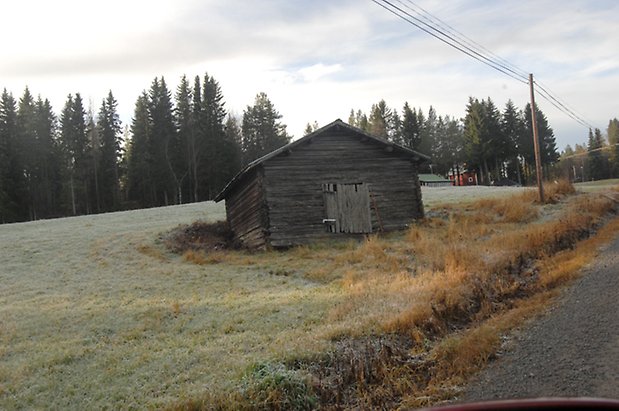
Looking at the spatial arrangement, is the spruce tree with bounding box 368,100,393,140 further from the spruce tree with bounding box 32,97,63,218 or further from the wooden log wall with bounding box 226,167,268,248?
the wooden log wall with bounding box 226,167,268,248

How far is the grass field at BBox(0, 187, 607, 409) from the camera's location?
670cm

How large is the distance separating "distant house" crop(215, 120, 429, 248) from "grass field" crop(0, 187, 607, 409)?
2672 mm

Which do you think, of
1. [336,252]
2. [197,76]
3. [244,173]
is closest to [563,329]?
[336,252]

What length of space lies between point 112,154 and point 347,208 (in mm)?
47248

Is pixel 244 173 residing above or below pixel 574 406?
above

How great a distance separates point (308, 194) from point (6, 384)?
16.2 meters

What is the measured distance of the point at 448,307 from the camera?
868cm

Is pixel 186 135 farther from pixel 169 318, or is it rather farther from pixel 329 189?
pixel 169 318

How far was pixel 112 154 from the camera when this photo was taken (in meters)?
60.7

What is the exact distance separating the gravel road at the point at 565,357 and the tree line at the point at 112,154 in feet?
179

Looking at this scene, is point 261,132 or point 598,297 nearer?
point 598,297

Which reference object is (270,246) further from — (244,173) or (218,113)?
(218,113)

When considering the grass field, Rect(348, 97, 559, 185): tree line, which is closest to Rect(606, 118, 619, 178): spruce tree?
Rect(348, 97, 559, 185): tree line

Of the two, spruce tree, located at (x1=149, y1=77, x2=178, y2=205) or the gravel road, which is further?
spruce tree, located at (x1=149, y1=77, x2=178, y2=205)
